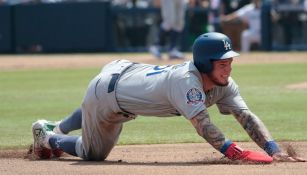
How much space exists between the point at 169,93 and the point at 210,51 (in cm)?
44

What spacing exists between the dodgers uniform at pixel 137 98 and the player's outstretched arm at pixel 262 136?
86 millimetres

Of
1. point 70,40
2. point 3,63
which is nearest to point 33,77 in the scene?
point 3,63

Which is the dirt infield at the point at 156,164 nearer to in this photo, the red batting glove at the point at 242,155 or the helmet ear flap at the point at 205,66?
the red batting glove at the point at 242,155

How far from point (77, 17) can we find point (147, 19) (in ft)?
6.50

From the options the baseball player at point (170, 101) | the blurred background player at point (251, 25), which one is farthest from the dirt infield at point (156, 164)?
the blurred background player at point (251, 25)

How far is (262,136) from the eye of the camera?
670cm

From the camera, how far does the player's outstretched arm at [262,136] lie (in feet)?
21.5

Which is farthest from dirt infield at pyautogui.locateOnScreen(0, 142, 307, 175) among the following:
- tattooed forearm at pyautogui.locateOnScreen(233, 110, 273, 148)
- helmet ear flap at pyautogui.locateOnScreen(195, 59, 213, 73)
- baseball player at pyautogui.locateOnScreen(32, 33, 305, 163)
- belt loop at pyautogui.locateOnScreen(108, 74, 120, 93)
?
helmet ear flap at pyautogui.locateOnScreen(195, 59, 213, 73)

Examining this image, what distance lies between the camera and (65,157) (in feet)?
24.5

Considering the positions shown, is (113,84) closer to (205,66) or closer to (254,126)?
(205,66)

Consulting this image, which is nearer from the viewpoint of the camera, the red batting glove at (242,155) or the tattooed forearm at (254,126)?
the red batting glove at (242,155)

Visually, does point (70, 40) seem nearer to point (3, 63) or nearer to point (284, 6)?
point (3, 63)

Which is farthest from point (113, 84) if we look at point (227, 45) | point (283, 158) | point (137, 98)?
point (283, 158)

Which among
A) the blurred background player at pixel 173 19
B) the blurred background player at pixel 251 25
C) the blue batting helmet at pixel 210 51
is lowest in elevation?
the blurred background player at pixel 251 25
